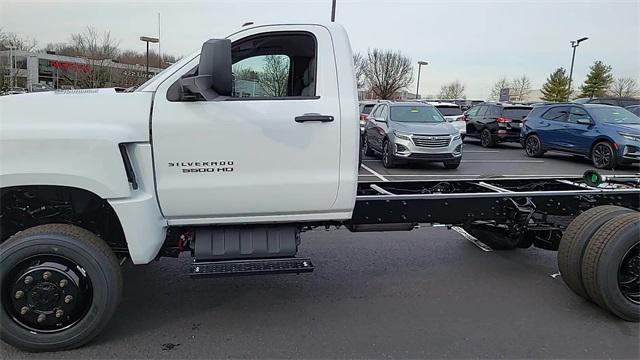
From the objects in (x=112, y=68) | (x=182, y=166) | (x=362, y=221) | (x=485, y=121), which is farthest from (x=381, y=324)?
(x=112, y=68)

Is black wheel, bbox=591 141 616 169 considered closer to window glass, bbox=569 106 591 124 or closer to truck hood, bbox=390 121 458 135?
window glass, bbox=569 106 591 124

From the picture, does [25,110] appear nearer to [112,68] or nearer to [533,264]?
[533,264]

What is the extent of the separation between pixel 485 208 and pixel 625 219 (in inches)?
40.5

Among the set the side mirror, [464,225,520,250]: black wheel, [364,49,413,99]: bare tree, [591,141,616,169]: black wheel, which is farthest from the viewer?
[364,49,413,99]: bare tree

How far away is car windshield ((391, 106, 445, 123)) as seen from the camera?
42.9 ft

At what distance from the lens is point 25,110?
10.5ft

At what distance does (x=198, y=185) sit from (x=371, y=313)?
168cm

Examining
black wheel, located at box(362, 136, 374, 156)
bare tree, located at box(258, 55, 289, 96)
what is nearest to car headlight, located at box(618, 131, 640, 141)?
black wheel, located at box(362, 136, 374, 156)

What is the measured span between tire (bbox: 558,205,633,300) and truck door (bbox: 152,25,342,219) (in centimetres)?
194

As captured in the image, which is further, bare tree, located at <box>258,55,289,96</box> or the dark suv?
the dark suv

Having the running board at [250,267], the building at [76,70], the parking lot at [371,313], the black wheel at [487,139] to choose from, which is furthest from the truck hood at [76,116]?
the building at [76,70]

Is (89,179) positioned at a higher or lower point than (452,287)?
higher

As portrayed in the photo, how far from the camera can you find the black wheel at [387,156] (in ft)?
41.4

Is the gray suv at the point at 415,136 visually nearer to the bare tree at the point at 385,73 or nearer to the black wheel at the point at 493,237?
the black wheel at the point at 493,237
